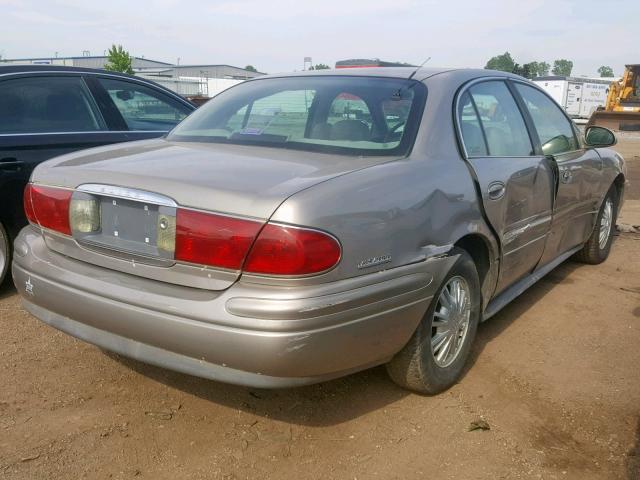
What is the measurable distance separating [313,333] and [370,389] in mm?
997

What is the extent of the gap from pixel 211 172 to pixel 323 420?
1223 mm

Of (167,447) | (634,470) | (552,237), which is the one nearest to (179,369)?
(167,447)

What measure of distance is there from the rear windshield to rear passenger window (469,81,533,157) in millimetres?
523

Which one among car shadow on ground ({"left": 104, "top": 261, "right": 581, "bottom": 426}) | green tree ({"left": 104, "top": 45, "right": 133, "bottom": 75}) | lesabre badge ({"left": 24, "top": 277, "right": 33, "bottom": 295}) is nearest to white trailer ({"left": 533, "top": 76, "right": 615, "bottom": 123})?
green tree ({"left": 104, "top": 45, "right": 133, "bottom": 75})

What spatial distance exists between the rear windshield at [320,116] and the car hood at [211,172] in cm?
15

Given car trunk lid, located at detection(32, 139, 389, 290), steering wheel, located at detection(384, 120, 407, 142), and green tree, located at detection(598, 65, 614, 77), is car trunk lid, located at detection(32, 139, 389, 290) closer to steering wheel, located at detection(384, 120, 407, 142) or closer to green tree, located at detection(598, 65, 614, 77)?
steering wheel, located at detection(384, 120, 407, 142)

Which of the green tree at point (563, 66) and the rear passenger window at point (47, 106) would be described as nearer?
the rear passenger window at point (47, 106)

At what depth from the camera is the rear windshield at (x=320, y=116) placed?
287cm

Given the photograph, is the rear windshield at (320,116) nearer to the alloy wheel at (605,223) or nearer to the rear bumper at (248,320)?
the rear bumper at (248,320)

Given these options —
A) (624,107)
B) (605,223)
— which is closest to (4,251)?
(605,223)

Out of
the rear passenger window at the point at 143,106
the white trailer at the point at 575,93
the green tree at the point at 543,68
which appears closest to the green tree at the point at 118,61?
the white trailer at the point at 575,93

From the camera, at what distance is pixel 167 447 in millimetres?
2535

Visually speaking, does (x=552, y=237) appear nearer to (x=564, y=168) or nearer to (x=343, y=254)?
(x=564, y=168)

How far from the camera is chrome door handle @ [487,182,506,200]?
10.3 feet
